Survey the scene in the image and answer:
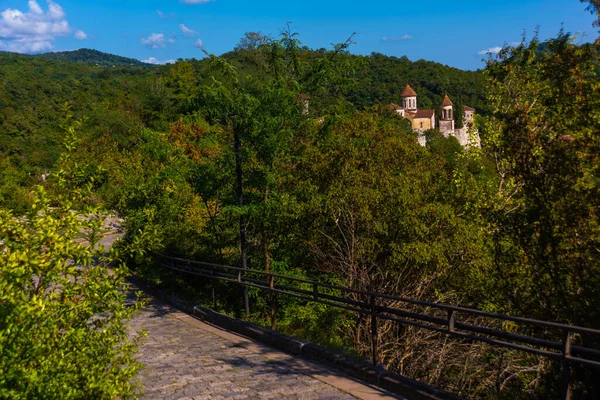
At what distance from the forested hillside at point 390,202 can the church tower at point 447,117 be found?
323ft

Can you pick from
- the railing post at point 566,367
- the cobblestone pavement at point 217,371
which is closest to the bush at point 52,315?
the cobblestone pavement at point 217,371

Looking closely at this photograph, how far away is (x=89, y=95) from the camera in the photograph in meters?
87.2

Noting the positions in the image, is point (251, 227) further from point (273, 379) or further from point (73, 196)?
point (73, 196)

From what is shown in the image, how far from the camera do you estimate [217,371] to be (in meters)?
7.79

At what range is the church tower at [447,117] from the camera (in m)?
114

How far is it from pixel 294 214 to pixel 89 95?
82.4 m

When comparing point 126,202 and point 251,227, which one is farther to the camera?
point 126,202

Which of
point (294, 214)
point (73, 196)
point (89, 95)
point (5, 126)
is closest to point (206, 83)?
point (294, 214)

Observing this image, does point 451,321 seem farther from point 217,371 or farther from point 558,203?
point 217,371

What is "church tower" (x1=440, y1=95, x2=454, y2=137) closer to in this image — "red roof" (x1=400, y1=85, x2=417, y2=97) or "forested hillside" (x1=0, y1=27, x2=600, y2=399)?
"red roof" (x1=400, y1=85, x2=417, y2=97)

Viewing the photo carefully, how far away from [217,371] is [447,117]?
117088 millimetres

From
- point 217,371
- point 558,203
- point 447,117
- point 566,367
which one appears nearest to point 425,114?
point 447,117

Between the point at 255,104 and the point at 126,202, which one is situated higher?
the point at 255,104

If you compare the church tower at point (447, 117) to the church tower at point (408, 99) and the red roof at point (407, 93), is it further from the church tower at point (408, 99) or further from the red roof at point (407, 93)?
the red roof at point (407, 93)
